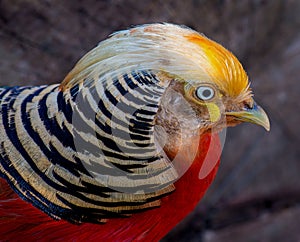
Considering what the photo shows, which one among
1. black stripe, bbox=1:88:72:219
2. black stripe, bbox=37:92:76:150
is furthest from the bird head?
black stripe, bbox=1:88:72:219

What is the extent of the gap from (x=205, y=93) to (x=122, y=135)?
1.18ft

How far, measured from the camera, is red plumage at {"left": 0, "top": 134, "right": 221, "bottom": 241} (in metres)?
2.67

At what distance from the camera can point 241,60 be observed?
4473 millimetres

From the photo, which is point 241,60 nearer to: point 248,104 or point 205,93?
point 248,104

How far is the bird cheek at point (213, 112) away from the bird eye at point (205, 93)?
0.16ft

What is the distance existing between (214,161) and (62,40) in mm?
1627

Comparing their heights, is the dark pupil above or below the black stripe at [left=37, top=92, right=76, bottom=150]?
below

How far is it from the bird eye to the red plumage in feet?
0.81

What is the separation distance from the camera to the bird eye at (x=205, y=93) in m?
2.41

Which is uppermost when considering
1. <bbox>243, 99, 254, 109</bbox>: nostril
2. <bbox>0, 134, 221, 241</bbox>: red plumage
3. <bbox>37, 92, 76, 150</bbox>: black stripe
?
<bbox>37, 92, 76, 150</bbox>: black stripe

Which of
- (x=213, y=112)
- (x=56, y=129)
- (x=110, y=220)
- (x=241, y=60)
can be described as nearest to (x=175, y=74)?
(x=213, y=112)

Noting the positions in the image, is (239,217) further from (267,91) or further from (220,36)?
(220,36)

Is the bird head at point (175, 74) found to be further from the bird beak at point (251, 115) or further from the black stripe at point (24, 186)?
the black stripe at point (24, 186)

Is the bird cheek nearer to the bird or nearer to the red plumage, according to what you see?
the bird
